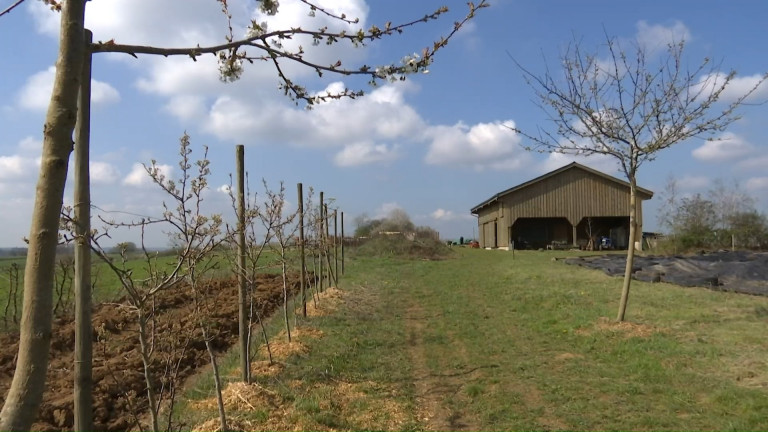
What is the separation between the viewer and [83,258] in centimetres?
267

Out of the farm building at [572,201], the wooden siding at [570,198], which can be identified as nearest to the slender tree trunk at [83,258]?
the farm building at [572,201]

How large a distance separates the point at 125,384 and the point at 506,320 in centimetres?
653

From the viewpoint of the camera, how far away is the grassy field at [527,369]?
488cm

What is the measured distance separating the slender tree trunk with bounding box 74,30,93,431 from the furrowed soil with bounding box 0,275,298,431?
0.57m

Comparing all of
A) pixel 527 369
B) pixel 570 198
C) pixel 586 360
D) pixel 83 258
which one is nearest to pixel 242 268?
pixel 83 258

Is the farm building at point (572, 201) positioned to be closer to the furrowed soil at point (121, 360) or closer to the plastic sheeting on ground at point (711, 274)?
the plastic sheeting on ground at point (711, 274)

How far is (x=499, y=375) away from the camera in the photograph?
6348 millimetres

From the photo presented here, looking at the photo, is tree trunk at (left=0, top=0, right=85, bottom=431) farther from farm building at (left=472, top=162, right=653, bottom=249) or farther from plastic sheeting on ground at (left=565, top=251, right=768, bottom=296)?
farm building at (left=472, top=162, right=653, bottom=249)

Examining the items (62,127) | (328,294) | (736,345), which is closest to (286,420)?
(62,127)

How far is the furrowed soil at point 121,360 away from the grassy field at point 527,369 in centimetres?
61

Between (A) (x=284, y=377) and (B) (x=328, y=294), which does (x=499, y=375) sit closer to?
(A) (x=284, y=377)

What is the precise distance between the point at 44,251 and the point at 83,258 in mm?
885

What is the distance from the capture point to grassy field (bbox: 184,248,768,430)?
4.88 metres

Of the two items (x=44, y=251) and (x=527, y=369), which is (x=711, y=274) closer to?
(x=527, y=369)
